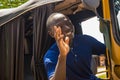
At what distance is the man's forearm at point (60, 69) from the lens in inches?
130

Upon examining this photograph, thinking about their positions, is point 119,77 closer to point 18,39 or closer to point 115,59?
point 115,59

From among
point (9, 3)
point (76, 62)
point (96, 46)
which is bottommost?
point (76, 62)

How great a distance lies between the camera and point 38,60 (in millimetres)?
4578

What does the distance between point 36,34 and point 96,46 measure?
3.07 ft

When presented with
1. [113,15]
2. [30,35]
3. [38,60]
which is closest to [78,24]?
[30,35]

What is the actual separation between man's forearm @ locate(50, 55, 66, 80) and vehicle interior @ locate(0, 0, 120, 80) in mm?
710

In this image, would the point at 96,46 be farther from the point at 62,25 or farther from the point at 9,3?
the point at 9,3

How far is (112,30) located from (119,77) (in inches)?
19.7

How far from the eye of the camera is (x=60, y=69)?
3.33m

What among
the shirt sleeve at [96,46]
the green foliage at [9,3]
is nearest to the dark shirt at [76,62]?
the shirt sleeve at [96,46]

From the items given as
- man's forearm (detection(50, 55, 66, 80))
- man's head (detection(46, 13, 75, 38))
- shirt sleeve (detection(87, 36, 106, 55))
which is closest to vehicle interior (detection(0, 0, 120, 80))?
shirt sleeve (detection(87, 36, 106, 55))

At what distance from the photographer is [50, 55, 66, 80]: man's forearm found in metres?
3.31

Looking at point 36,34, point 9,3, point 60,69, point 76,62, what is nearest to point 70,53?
point 76,62

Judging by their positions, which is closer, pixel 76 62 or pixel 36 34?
pixel 76 62
